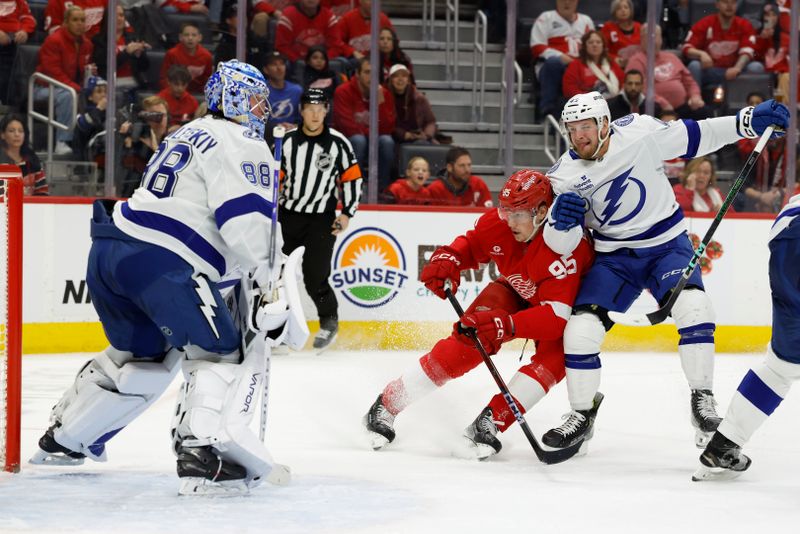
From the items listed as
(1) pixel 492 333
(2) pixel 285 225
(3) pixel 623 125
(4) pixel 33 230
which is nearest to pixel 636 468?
(1) pixel 492 333

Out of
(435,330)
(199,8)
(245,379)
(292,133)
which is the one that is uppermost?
(199,8)

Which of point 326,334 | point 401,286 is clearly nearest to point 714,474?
point 326,334

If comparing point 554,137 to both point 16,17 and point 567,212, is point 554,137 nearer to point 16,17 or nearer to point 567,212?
point 16,17

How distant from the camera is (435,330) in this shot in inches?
275

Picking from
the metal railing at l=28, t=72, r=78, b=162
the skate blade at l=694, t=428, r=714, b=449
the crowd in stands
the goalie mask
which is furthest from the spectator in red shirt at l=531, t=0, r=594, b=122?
the goalie mask

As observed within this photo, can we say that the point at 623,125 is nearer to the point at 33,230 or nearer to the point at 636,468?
the point at 636,468

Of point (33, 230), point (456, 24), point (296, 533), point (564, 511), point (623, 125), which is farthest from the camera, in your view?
point (456, 24)

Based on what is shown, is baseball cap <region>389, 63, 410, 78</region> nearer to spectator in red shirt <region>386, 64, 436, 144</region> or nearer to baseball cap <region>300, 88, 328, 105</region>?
→ spectator in red shirt <region>386, 64, 436, 144</region>

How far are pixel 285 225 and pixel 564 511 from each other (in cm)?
374

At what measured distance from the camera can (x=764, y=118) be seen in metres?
3.95

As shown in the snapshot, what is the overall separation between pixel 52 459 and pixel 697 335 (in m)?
2.02

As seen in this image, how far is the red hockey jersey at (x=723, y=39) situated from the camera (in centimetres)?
761

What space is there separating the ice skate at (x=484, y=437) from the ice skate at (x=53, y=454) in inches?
47.3

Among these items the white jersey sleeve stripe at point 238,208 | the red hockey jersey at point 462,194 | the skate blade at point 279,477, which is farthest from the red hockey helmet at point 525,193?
the red hockey jersey at point 462,194
